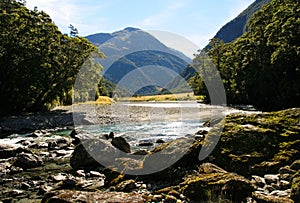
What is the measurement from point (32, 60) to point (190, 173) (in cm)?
Answer: 3389

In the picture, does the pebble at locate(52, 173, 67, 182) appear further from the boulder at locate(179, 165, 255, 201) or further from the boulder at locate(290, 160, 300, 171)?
the boulder at locate(290, 160, 300, 171)

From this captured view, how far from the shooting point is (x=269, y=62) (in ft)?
136

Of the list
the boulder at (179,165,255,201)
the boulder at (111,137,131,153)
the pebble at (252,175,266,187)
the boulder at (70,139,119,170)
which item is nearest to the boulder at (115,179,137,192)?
the boulder at (179,165,255,201)

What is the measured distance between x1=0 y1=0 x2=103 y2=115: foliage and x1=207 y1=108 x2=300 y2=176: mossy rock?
111 feet

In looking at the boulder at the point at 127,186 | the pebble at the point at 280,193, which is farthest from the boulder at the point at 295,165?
the boulder at the point at 127,186

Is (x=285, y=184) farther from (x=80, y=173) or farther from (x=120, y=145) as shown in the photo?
(x=120, y=145)

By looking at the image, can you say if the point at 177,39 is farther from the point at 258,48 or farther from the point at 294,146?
the point at 258,48

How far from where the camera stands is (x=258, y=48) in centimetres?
4538

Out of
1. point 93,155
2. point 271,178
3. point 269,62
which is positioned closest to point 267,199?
point 271,178

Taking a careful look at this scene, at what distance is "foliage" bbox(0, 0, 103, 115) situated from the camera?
37594 mm

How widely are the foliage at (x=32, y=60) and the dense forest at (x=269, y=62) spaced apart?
2765 centimetres

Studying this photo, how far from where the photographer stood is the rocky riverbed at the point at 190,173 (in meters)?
7.68

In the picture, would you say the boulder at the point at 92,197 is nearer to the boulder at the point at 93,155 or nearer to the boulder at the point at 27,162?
the boulder at the point at 93,155

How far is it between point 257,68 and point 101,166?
39.2 m
